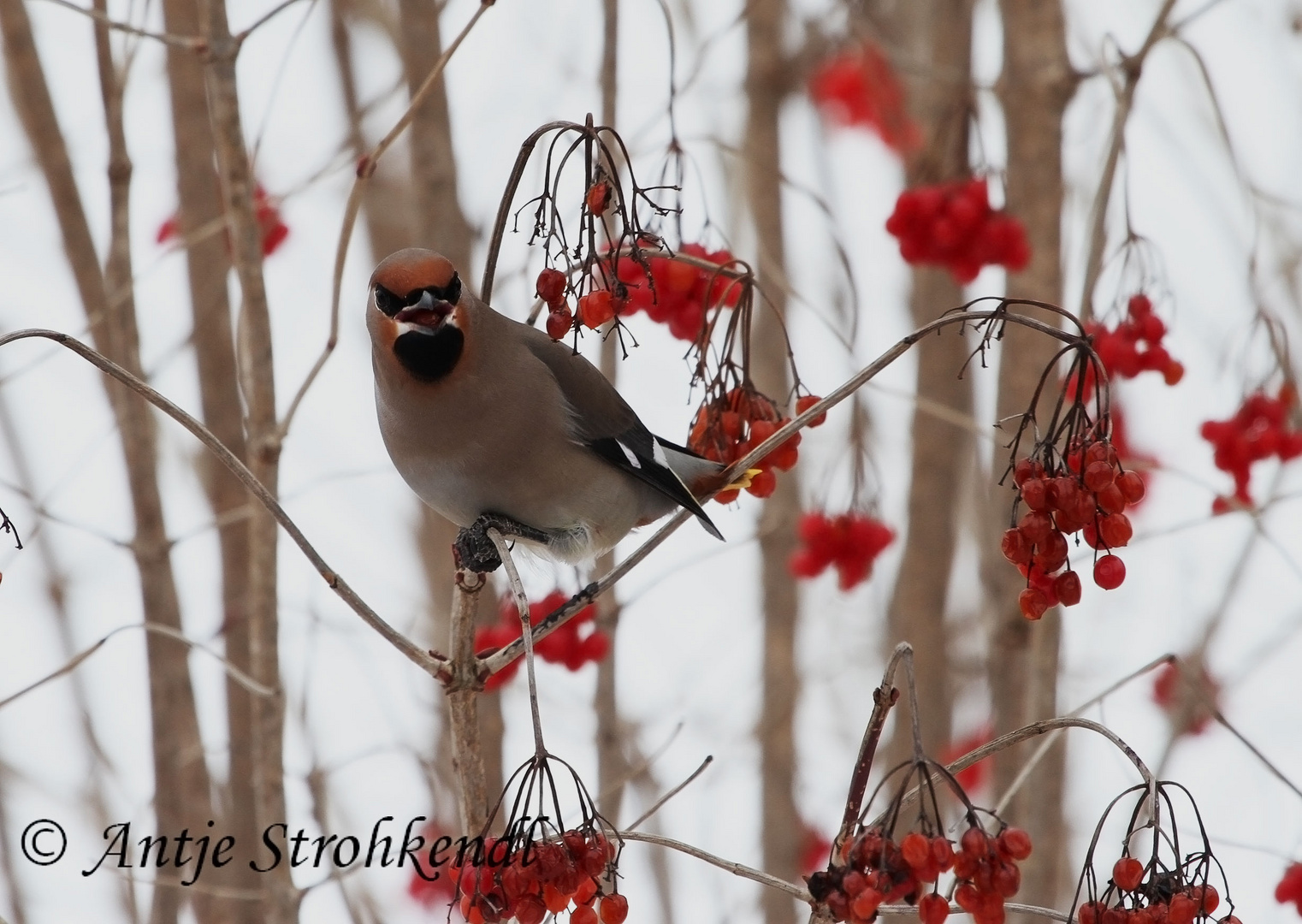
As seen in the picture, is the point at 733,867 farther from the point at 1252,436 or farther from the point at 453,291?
the point at 1252,436

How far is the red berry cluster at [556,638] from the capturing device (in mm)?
3340

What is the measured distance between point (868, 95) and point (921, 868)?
14.6ft

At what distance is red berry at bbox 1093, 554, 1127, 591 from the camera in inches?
78.0

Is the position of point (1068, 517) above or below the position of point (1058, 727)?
above

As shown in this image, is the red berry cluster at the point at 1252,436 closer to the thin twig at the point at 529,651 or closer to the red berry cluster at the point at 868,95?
the thin twig at the point at 529,651

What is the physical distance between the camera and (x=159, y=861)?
3.02m

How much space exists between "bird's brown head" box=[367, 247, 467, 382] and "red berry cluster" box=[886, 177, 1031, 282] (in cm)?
117

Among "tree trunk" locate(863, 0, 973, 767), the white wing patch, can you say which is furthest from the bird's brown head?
"tree trunk" locate(863, 0, 973, 767)

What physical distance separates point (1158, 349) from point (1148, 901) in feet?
5.32

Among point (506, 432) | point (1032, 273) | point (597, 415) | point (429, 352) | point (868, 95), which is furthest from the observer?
point (868, 95)

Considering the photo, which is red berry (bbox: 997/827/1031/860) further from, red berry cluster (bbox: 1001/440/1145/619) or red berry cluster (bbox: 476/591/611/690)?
red berry cluster (bbox: 476/591/611/690)

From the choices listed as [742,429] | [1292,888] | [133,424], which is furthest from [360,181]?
[1292,888]

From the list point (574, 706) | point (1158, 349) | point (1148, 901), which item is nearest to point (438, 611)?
point (574, 706)

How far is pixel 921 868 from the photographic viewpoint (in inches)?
68.6
